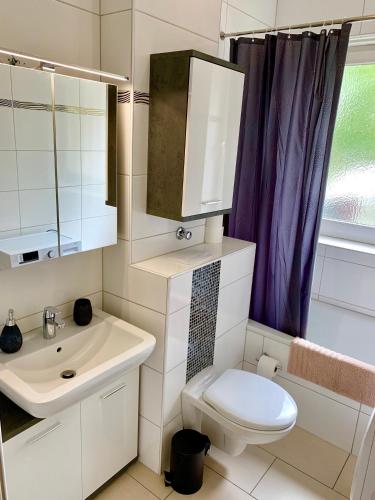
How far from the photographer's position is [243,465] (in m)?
1.93

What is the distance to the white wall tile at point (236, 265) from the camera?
6.35 feet

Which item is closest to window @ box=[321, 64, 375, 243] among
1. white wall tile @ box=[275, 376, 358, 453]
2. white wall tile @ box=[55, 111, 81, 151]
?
white wall tile @ box=[275, 376, 358, 453]

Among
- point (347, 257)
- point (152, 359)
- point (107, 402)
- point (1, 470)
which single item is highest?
point (347, 257)

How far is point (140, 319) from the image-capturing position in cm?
172

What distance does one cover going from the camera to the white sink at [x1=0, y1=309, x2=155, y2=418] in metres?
1.23

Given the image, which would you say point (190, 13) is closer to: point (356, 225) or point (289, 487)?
point (356, 225)

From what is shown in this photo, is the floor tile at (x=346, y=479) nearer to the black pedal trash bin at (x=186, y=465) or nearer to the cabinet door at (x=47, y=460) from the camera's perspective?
the black pedal trash bin at (x=186, y=465)

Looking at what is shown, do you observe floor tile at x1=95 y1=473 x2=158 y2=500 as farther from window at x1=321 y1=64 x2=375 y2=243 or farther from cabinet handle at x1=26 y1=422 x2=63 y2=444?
window at x1=321 y1=64 x2=375 y2=243

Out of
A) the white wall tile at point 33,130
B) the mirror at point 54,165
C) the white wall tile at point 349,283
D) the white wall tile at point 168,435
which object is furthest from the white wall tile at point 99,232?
the white wall tile at point 349,283

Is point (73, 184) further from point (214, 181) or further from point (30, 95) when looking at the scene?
point (214, 181)

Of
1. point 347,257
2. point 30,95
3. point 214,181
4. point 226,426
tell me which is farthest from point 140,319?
point 347,257

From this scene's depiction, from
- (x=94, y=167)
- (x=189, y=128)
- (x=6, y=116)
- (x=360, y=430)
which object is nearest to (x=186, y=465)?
(x=360, y=430)

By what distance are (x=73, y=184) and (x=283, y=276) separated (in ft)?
3.91

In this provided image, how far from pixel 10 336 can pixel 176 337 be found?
2.20ft
